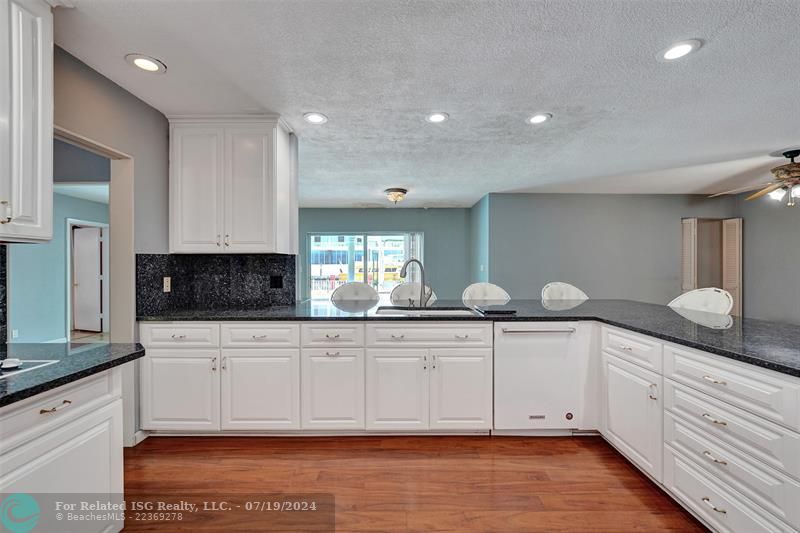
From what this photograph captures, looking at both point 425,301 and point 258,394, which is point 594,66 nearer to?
point 425,301

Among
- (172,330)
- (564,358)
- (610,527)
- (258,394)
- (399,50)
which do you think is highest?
(399,50)

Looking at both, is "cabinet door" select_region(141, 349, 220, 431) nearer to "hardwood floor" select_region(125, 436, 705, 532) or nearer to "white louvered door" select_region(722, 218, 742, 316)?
"hardwood floor" select_region(125, 436, 705, 532)

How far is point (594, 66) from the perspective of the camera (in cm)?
210

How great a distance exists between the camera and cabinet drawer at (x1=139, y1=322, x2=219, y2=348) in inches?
98.0

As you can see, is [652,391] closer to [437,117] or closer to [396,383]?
[396,383]

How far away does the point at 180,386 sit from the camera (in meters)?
2.49

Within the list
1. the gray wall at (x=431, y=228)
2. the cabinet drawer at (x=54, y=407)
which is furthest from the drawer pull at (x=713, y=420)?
the gray wall at (x=431, y=228)

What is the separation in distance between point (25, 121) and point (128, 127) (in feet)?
3.67

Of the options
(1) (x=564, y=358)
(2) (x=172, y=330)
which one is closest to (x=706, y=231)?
(1) (x=564, y=358)

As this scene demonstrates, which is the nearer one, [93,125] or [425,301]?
[93,125]

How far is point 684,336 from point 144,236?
323 centimetres

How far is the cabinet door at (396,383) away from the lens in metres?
2.53

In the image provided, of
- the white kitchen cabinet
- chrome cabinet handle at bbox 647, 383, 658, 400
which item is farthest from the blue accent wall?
chrome cabinet handle at bbox 647, 383, 658, 400

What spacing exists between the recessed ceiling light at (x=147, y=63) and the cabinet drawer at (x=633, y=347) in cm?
303
